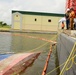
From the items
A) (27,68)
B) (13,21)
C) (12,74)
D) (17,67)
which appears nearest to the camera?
(12,74)

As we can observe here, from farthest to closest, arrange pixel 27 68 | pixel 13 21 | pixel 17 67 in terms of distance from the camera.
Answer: pixel 13 21 → pixel 27 68 → pixel 17 67

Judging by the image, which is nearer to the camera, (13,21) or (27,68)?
(27,68)

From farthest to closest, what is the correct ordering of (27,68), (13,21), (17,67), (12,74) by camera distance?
1. (13,21)
2. (27,68)
3. (17,67)
4. (12,74)

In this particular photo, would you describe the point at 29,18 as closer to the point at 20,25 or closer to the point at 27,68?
the point at 20,25

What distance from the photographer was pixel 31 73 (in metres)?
12.2

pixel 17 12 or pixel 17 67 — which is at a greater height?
pixel 17 12

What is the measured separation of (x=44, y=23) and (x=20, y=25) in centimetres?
780

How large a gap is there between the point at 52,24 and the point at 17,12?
11.6 meters

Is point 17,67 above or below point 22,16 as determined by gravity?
below

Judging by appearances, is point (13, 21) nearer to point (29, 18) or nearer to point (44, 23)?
point (29, 18)

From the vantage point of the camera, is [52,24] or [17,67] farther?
[52,24]

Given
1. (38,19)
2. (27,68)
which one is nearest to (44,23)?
(38,19)

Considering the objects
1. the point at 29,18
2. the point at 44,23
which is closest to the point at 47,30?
the point at 44,23

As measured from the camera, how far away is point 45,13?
223 ft
